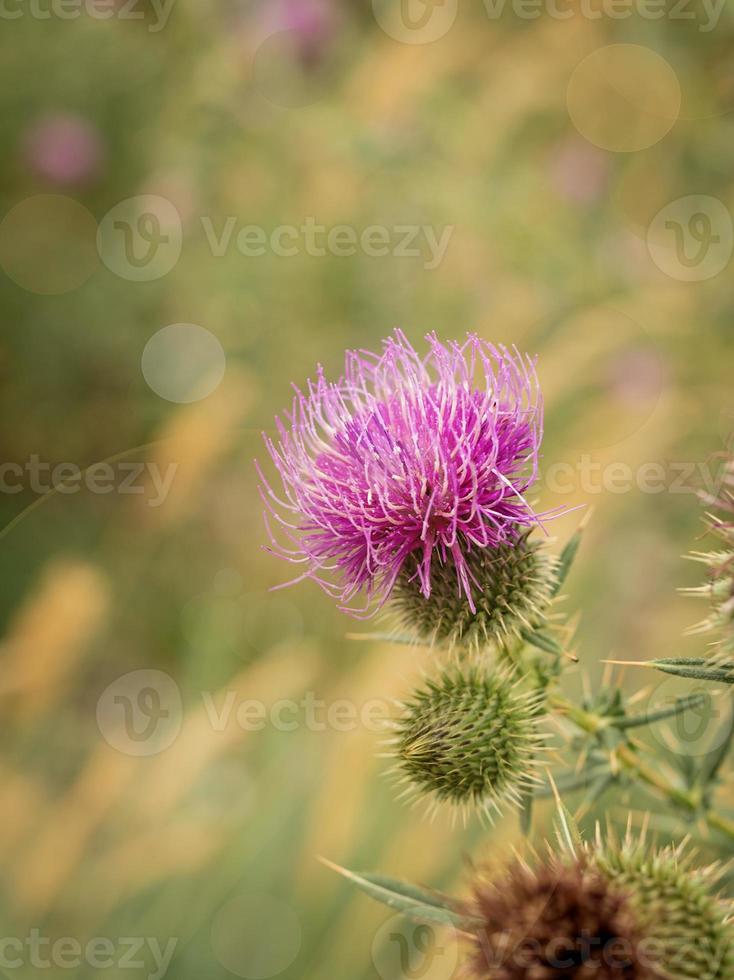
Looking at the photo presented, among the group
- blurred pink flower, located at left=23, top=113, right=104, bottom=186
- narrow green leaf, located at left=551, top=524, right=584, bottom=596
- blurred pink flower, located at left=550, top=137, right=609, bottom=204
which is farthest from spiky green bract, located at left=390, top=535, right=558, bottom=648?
blurred pink flower, located at left=23, top=113, right=104, bottom=186

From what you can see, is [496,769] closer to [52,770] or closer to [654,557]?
[654,557]

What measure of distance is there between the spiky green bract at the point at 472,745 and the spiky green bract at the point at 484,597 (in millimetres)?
125

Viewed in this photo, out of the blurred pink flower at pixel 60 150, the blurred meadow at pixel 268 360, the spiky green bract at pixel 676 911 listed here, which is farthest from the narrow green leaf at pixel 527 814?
the blurred pink flower at pixel 60 150

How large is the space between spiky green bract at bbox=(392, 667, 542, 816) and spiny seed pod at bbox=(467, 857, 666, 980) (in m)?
0.27

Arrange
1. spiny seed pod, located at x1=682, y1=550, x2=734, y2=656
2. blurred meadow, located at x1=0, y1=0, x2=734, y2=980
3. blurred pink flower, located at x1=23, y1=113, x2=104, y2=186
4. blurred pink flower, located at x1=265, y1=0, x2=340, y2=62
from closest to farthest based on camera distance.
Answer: spiny seed pod, located at x1=682, y1=550, x2=734, y2=656
blurred meadow, located at x1=0, y1=0, x2=734, y2=980
blurred pink flower, located at x1=23, y1=113, x2=104, y2=186
blurred pink flower, located at x1=265, y1=0, x2=340, y2=62

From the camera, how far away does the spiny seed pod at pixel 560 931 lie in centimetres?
132

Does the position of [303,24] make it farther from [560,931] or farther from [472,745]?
[560,931]

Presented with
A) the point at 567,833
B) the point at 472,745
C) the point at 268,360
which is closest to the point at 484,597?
the point at 472,745

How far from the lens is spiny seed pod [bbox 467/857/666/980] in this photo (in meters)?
1.32

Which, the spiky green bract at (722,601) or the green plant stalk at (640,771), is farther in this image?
the green plant stalk at (640,771)

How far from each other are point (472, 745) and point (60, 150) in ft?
18.8

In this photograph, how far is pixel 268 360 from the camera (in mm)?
5805

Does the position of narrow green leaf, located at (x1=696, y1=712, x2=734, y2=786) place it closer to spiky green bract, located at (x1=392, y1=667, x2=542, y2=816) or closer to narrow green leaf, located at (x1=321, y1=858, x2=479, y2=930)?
spiky green bract, located at (x1=392, y1=667, x2=542, y2=816)

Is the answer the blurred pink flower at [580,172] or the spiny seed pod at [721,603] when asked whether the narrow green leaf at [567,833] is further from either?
the blurred pink flower at [580,172]
